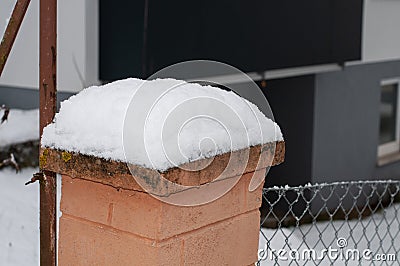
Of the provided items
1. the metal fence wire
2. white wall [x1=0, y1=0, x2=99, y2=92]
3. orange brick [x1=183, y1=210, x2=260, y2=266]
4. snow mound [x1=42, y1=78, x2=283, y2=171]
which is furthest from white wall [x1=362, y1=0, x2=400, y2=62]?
snow mound [x1=42, y1=78, x2=283, y2=171]

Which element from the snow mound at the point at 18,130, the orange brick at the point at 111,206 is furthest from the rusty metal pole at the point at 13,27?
the snow mound at the point at 18,130

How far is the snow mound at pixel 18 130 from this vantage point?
16.6 ft

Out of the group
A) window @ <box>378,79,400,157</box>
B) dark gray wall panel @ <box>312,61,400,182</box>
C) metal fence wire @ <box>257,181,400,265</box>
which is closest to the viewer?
metal fence wire @ <box>257,181,400,265</box>

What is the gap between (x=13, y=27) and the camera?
6.57ft

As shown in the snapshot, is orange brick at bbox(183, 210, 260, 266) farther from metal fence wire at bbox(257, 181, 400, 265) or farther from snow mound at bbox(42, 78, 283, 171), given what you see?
metal fence wire at bbox(257, 181, 400, 265)

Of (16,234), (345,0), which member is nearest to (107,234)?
(16,234)

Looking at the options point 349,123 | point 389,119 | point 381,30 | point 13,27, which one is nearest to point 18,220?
point 13,27

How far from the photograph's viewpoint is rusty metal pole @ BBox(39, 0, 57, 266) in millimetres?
1939

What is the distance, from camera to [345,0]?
7375mm

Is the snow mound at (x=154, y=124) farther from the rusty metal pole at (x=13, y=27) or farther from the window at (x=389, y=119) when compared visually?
the window at (x=389, y=119)

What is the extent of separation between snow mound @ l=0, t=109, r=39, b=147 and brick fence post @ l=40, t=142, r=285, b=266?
10.4 feet

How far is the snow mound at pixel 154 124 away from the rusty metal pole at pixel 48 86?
0.04 meters

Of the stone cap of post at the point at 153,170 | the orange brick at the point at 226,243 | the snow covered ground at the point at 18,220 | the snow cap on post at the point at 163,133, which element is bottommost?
the snow covered ground at the point at 18,220

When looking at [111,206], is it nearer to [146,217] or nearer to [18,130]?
[146,217]
